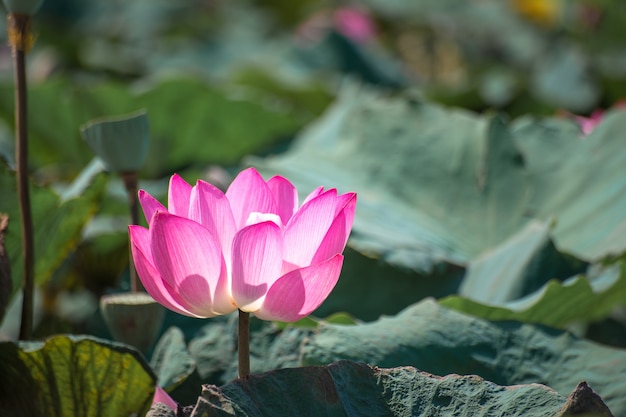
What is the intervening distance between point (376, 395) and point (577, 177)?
2.31 ft

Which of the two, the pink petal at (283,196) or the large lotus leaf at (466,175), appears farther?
the large lotus leaf at (466,175)

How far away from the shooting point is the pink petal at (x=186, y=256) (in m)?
0.61

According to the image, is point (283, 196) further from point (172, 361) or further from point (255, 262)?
point (172, 361)

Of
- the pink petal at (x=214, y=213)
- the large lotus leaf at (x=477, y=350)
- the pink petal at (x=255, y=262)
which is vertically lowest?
the large lotus leaf at (x=477, y=350)

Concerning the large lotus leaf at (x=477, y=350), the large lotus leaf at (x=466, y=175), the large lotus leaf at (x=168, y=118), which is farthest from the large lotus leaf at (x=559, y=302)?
the large lotus leaf at (x=168, y=118)

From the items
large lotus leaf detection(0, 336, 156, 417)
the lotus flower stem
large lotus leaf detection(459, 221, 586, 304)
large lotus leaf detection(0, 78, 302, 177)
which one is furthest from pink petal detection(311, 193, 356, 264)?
large lotus leaf detection(0, 78, 302, 177)

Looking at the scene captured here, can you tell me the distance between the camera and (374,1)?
3146 mm

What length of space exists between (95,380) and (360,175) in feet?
2.18

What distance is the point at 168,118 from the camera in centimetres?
171

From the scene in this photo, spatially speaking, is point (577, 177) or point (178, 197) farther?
point (577, 177)

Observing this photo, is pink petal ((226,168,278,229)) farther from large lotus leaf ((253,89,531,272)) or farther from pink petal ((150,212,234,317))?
large lotus leaf ((253,89,531,272))

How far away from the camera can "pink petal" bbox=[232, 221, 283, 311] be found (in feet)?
2.03

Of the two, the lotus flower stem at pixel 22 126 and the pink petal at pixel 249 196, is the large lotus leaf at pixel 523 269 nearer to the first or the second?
the pink petal at pixel 249 196

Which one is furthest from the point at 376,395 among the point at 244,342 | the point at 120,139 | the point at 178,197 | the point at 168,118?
the point at 168,118
